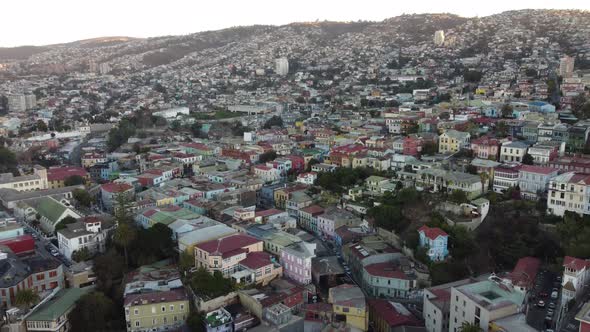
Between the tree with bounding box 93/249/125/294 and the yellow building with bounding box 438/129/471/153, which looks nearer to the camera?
the tree with bounding box 93/249/125/294

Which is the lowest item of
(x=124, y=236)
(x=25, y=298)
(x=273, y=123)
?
(x=25, y=298)

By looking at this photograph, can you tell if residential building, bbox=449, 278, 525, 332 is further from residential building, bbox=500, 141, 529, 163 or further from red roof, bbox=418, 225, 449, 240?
residential building, bbox=500, 141, 529, 163

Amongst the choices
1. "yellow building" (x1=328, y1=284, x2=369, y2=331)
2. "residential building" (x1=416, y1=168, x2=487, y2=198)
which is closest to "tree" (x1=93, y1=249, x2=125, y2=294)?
"yellow building" (x1=328, y1=284, x2=369, y2=331)

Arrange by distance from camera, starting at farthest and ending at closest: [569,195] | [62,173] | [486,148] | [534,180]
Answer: [62,173] < [486,148] < [534,180] < [569,195]

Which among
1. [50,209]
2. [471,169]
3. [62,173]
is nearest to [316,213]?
[471,169]

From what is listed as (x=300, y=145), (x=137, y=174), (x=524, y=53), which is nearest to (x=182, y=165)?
(x=137, y=174)

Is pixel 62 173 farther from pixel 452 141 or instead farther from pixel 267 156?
pixel 452 141
